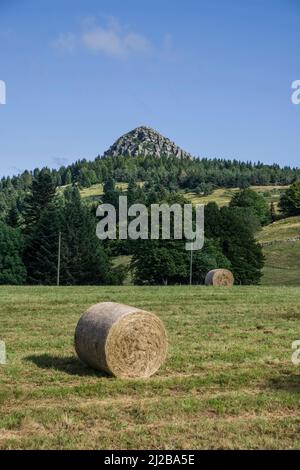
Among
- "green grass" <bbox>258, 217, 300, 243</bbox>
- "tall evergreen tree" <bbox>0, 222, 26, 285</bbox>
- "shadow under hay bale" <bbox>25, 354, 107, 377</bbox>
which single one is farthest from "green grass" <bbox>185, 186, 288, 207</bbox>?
"shadow under hay bale" <bbox>25, 354, 107, 377</bbox>

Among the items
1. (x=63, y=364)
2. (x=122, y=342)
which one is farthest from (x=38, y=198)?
(x=122, y=342)

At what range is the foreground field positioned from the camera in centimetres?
837

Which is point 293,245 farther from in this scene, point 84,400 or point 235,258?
point 84,400

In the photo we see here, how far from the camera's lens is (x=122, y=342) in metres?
12.5

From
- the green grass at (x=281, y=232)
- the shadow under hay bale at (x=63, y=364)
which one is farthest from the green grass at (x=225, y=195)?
the shadow under hay bale at (x=63, y=364)

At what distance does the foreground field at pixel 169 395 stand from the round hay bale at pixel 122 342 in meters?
0.34

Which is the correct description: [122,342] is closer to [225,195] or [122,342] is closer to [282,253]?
[282,253]

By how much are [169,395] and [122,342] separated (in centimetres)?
207

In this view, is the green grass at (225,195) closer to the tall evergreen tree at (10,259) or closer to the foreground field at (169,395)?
the tall evergreen tree at (10,259)

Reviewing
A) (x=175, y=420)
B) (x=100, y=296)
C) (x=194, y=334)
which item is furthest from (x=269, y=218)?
(x=175, y=420)

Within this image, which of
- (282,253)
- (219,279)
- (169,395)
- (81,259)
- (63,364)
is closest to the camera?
(169,395)

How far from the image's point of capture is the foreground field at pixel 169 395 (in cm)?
837

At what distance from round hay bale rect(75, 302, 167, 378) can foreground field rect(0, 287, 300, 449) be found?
1.12 feet
